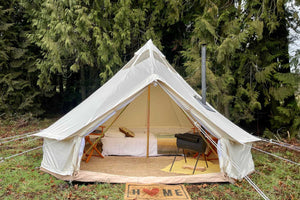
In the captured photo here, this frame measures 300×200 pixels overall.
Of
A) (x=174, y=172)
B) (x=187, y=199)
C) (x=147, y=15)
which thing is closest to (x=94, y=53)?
(x=147, y=15)

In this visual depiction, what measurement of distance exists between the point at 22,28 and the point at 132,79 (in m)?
7.35

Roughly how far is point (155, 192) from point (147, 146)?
1770 millimetres

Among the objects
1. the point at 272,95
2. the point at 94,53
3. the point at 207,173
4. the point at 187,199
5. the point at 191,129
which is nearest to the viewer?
the point at 187,199

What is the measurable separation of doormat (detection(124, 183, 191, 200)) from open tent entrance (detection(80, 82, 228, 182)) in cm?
28

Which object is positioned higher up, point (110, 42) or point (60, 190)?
point (110, 42)

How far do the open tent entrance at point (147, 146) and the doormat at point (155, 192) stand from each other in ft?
0.90

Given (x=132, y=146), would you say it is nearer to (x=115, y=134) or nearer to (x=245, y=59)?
(x=115, y=134)

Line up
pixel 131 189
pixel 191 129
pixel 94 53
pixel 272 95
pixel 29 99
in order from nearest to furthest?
pixel 131 189
pixel 191 129
pixel 272 95
pixel 94 53
pixel 29 99

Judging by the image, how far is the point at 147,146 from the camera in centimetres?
492

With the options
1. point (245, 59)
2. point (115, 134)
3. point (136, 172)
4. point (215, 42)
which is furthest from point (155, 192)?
point (245, 59)

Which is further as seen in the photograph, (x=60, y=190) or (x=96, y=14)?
(x=96, y=14)

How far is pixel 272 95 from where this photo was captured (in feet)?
21.2

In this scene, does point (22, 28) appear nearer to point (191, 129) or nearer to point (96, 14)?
point (96, 14)

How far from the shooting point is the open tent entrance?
3961mm
